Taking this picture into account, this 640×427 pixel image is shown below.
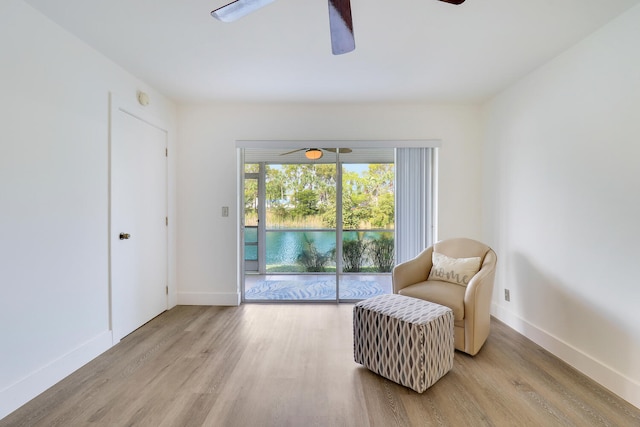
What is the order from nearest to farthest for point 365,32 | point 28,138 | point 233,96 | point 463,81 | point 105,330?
point 28,138
point 365,32
point 105,330
point 463,81
point 233,96

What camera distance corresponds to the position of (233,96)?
3.23 m

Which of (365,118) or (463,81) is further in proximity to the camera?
(365,118)

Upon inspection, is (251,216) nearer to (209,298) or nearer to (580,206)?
(209,298)

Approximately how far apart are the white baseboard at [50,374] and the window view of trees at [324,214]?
2.20 meters

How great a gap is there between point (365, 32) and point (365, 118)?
4.91ft

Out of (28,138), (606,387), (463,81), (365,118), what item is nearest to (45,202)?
(28,138)

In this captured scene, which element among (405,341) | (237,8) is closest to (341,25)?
(237,8)

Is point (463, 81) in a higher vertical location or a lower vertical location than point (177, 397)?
higher

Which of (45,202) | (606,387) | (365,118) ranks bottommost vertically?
(606,387)

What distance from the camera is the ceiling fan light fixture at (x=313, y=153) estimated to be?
3684 millimetres

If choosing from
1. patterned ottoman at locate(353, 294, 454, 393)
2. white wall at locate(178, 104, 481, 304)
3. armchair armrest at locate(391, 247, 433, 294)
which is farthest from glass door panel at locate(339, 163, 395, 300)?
patterned ottoman at locate(353, 294, 454, 393)

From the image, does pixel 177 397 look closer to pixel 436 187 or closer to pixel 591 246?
pixel 591 246

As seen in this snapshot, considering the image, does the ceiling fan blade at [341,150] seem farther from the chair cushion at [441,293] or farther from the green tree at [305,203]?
the chair cushion at [441,293]

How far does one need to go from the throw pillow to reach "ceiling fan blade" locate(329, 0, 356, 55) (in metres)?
2.08
